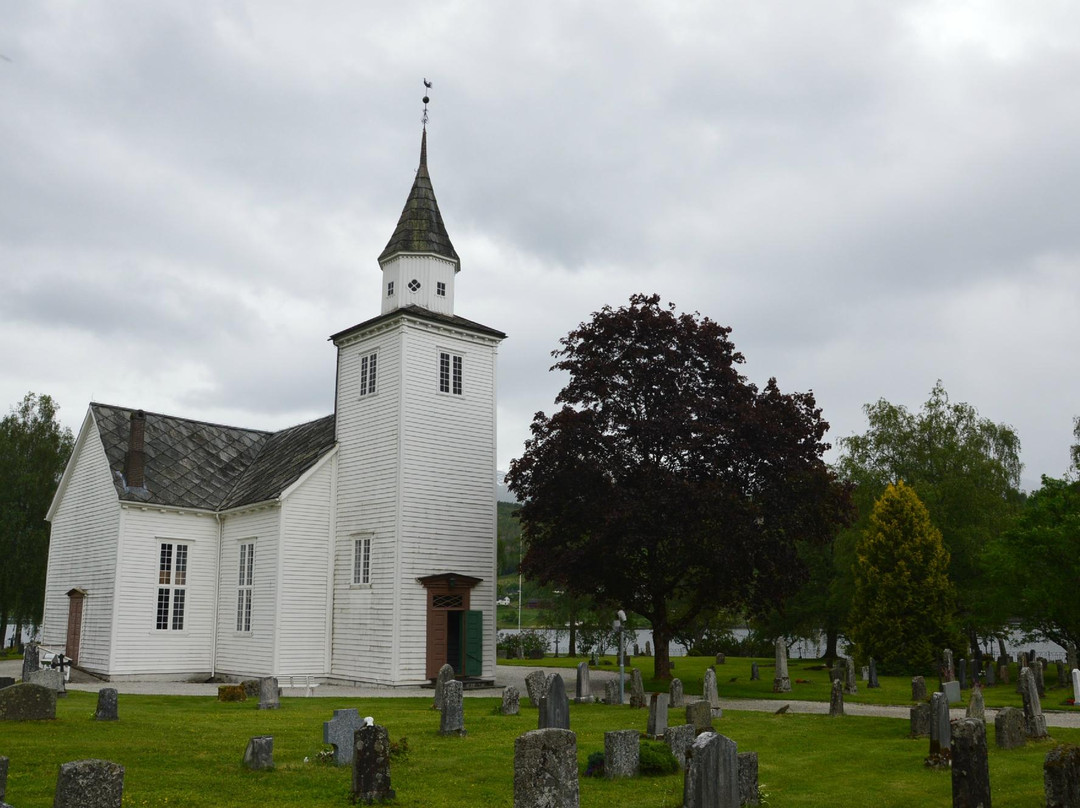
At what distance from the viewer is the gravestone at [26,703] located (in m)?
17.3

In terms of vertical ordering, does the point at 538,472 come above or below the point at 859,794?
above

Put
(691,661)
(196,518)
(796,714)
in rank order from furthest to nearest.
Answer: (691,661), (196,518), (796,714)

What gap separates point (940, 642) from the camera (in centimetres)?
3638

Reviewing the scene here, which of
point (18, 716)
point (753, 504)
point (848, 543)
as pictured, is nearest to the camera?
point (18, 716)

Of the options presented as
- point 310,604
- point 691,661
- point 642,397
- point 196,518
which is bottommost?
point 691,661

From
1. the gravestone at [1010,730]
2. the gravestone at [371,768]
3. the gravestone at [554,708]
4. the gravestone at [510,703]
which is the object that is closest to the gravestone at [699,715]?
the gravestone at [554,708]

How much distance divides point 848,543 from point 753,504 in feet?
56.9

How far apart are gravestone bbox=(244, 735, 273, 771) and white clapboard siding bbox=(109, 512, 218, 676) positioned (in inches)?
800

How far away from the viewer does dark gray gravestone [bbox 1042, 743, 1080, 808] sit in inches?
387

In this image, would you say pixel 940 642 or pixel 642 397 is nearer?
pixel 642 397

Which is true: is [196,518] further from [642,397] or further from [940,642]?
[940,642]

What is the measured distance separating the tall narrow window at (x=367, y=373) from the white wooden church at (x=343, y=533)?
0.31ft

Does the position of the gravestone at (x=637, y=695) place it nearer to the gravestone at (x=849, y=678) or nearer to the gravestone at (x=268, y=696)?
the gravestone at (x=849, y=678)

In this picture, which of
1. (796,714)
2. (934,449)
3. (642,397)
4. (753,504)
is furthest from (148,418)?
(934,449)
